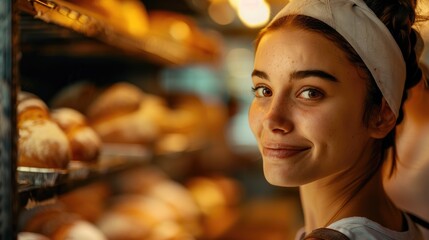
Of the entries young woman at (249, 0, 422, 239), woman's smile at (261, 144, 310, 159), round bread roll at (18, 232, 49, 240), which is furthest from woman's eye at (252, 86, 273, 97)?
round bread roll at (18, 232, 49, 240)

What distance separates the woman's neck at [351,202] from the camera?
1075 mm

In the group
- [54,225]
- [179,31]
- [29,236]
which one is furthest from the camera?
[179,31]

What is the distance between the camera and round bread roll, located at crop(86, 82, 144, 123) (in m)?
1.97

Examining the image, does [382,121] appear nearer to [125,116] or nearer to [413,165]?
[413,165]

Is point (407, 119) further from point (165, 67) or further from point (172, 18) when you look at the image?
point (165, 67)

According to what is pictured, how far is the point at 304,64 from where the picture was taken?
1023 mm

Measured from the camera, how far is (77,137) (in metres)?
1.54

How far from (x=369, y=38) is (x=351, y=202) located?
1.06 ft

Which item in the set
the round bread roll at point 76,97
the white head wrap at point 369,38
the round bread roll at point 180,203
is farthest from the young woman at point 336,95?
the round bread roll at point 180,203

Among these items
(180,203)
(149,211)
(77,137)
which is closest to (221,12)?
(180,203)

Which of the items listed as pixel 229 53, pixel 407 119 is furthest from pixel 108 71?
pixel 229 53

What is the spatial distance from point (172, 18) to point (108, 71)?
44cm

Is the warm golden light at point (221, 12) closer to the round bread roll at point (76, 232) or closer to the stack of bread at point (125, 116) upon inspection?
the stack of bread at point (125, 116)

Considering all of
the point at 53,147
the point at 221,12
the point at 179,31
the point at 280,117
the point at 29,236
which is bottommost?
the point at 29,236
